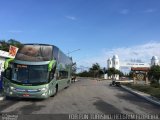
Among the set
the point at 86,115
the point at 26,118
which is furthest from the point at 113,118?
the point at 26,118

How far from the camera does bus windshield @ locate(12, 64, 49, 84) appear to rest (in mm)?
21109

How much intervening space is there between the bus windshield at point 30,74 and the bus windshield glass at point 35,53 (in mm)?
713

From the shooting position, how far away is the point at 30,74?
21250mm

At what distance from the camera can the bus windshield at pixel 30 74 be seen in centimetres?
2111

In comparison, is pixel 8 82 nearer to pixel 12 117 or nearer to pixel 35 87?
pixel 35 87

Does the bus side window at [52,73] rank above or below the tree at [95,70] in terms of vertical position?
below

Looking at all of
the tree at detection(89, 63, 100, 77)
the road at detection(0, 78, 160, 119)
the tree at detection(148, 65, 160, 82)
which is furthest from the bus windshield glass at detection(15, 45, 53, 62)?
the tree at detection(89, 63, 100, 77)

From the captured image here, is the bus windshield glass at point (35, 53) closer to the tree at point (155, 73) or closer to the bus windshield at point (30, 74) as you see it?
the bus windshield at point (30, 74)

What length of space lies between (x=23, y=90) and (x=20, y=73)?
1219 mm

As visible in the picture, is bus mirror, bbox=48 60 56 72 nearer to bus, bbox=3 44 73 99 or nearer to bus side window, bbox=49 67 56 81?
bus, bbox=3 44 73 99

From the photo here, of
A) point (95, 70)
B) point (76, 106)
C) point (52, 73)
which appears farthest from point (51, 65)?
point (95, 70)

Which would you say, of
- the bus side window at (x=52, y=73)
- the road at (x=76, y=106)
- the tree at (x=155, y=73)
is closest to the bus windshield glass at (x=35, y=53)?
the bus side window at (x=52, y=73)

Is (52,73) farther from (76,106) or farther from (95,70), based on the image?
(95,70)

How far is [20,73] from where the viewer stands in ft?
70.0
